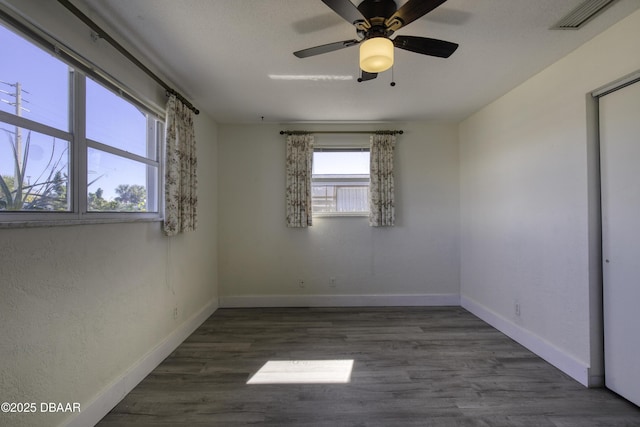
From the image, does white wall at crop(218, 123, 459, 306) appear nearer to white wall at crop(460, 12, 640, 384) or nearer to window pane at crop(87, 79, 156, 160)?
white wall at crop(460, 12, 640, 384)

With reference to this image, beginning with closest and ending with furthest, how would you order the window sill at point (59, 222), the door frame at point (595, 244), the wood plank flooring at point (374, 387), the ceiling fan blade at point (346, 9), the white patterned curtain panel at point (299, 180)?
the window sill at point (59, 222)
the ceiling fan blade at point (346, 9)
the wood plank flooring at point (374, 387)
the door frame at point (595, 244)
the white patterned curtain panel at point (299, 180)

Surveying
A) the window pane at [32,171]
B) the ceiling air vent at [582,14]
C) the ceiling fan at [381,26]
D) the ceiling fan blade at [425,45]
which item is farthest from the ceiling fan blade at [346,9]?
the window pane at [32,171]

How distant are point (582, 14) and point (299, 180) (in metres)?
2.86

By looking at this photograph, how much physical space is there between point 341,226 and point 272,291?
4.33 feet

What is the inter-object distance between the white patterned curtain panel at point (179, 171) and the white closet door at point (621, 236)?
338 cm

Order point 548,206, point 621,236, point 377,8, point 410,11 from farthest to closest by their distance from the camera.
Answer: point 548,206
point 621,236
point 377,8
point 410,11

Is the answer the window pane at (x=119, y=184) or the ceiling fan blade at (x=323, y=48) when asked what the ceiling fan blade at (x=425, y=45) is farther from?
the window pane at (x=119, y=184)

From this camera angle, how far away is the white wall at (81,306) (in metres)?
1.24

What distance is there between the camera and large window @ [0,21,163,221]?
1.26m

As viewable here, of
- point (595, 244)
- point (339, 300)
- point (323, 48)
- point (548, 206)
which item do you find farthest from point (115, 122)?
point (595, 244)

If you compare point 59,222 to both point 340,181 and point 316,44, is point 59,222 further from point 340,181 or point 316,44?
point 340,181

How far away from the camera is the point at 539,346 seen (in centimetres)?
→ 238

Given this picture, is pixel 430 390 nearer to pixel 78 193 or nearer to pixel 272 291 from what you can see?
pixel 272 291

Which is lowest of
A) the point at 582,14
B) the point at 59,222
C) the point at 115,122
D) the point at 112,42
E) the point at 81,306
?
the point at 81,306
